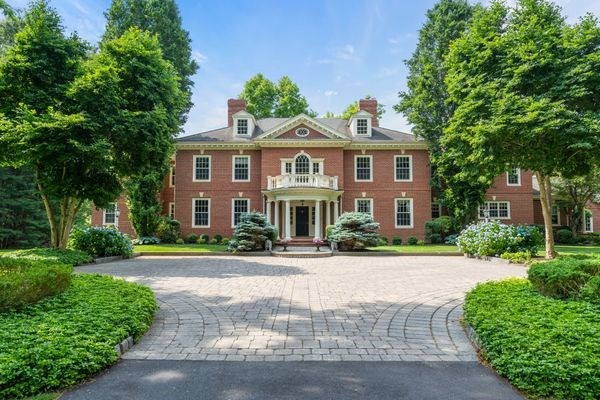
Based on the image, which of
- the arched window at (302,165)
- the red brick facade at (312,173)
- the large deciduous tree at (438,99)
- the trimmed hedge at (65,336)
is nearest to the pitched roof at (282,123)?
the red brick facade at (312,173)

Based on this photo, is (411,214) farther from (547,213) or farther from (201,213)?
(201,213)

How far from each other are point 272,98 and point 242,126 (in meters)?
16.4

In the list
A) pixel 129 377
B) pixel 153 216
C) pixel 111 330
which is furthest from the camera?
pixel 153 216

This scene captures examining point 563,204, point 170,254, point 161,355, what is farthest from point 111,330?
point 563,204

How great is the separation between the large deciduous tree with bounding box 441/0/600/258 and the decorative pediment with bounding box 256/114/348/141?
1045cm

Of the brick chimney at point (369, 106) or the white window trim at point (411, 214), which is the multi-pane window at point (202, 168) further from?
the white window trim at point (411, 214)

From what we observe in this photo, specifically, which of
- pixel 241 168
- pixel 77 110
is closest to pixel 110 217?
pixel 241 168

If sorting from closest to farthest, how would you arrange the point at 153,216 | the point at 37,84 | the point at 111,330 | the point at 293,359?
the point at 293,359 → the point at 111,330 → the point at 37,84 → the point at 153,216

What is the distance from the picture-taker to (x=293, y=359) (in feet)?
13.9

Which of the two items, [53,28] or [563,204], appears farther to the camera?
[563,204]

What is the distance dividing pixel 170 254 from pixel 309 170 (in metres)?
11.4

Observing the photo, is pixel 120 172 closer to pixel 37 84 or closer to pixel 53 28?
pixel 37 84

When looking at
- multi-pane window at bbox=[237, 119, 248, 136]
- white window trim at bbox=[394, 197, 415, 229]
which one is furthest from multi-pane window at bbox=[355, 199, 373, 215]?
multi-pane window at bbox=[237, 119, 248, 136]

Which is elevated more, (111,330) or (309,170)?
(309,170)
